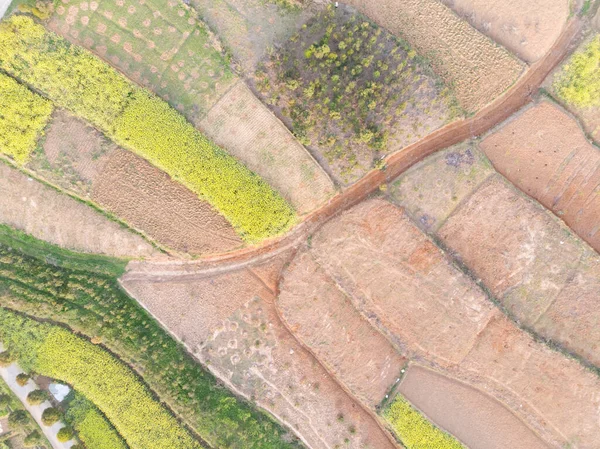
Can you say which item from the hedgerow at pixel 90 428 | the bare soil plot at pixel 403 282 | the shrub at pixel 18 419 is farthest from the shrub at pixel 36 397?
the bare soil plot at pixel 403 282

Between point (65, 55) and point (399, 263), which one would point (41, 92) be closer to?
point (65, 55)

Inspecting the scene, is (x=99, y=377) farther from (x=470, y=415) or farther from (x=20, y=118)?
(x=470, y=415)

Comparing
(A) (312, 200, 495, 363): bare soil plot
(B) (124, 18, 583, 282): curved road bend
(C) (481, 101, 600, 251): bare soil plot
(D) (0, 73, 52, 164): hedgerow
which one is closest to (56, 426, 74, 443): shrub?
(B) (124, 18, 583, 282): curved road bend

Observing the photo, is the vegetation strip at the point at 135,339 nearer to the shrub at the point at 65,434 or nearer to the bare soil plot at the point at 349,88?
the shrub at the point at 65,434

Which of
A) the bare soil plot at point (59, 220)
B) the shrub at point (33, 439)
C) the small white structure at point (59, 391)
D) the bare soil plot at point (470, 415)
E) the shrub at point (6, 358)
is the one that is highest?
the bare soil plot at point (59, 220)

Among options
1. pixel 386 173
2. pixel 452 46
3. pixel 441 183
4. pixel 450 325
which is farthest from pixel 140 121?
pixel 450 325

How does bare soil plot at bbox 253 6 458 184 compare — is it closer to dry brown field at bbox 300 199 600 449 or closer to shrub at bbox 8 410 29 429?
dry brown field at bbox 300 199 600 449

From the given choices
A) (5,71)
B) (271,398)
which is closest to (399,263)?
(271,398)
